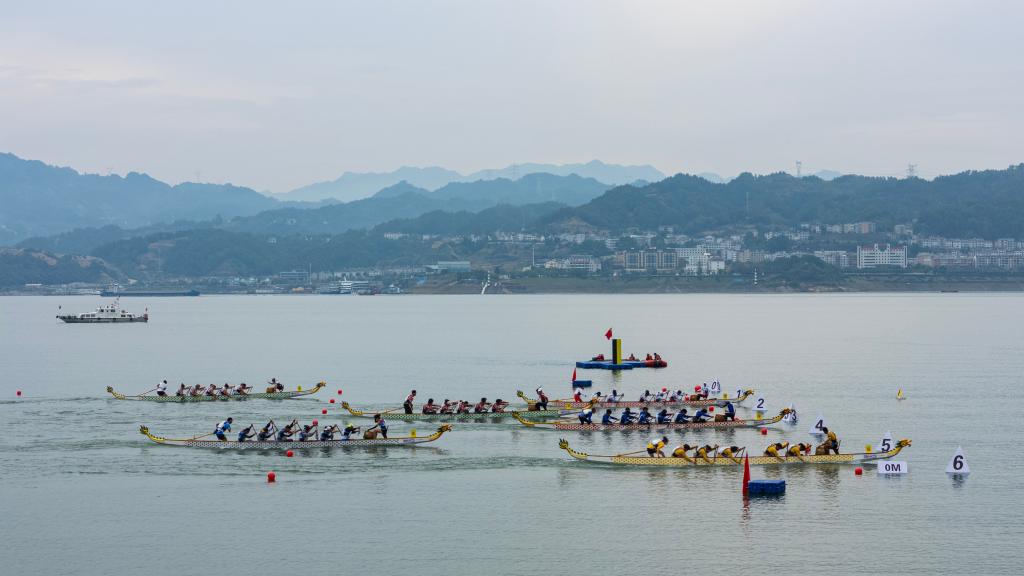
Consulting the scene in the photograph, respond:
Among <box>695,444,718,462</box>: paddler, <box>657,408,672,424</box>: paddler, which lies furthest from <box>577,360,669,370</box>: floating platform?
<box>695,444,718,462</box>: paddler

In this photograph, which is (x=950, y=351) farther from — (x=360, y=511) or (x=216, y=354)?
(x=360, y=511)

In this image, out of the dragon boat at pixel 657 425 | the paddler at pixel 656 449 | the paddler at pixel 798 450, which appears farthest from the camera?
the dragon boat at pixel 657 425

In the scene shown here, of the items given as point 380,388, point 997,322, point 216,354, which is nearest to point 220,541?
point 380,388

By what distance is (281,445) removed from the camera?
174 feet

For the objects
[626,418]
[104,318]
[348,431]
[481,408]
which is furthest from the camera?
[104,318]

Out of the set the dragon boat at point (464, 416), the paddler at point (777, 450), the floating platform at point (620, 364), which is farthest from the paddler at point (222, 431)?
the floating platform at point (620, 364)

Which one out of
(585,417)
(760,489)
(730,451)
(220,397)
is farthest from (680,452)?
(220,397)

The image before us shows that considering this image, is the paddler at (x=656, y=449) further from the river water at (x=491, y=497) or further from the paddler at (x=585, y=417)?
the paddler at (x=585, y=417)

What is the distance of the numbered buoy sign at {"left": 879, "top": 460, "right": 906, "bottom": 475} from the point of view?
47.4 metres

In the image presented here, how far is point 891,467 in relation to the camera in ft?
156

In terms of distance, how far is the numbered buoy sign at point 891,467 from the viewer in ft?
156

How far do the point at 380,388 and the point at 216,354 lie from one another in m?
44.4

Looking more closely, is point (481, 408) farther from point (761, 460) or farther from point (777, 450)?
point (777, 450)

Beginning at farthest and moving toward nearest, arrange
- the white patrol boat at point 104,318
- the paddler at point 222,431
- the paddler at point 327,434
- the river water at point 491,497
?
1. the white patrol boat at point 104,318
2. the paddler at point 222,431
3. the paddler at point 327,434
4. the river water at point 491,497
